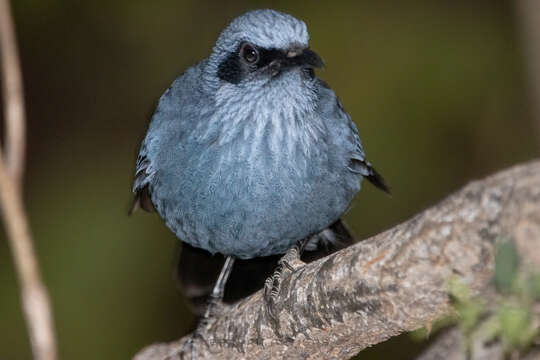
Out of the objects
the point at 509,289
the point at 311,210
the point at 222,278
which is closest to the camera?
the point at 509,289

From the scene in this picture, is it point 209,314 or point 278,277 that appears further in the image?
point 209,314

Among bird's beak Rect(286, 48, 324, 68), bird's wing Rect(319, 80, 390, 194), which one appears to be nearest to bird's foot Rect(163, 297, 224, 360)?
bird's wing Rect(319, 80, 390, 194)

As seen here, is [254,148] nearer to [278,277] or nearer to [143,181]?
[278,277]

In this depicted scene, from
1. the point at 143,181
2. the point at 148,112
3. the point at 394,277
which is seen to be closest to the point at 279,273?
the point at 143,181

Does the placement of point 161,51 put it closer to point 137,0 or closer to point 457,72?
point 137,0

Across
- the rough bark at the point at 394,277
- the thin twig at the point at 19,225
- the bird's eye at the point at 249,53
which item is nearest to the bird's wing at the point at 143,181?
the bird's eye at the point at 249,53

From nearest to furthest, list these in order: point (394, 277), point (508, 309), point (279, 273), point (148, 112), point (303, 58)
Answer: point (508, 309) → point (394, 277) → point (303, 58) → point (279, 273) → point (148, 112)

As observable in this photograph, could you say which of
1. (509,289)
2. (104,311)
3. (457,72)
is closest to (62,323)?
(104,311)
